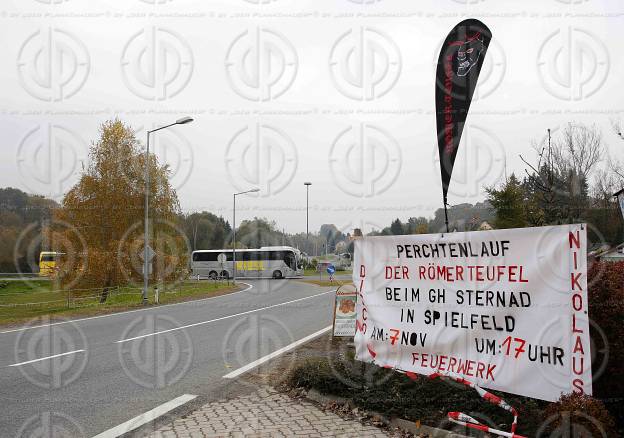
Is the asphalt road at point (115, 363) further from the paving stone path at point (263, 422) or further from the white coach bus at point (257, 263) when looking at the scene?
the white coach bus at point (257, 263)

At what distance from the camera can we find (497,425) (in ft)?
15.4

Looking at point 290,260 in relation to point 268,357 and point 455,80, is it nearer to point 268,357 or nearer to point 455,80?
point 268,357

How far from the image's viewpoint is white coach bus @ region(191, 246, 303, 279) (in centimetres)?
5825

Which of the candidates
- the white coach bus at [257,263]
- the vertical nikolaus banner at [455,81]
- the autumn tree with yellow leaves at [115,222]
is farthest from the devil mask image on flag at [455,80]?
the white coach bus at [257,263]

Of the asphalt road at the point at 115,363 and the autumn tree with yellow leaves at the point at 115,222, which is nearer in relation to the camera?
the asphalt road at the point at 115,363

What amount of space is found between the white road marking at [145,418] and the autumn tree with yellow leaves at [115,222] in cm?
2583

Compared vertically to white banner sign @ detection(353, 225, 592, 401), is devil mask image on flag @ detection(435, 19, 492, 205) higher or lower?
higher

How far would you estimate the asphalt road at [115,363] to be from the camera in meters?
5.96

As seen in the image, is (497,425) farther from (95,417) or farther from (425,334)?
(95,417)

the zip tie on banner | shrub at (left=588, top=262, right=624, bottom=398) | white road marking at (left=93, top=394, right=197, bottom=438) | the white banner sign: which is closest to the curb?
the zip tie on banner

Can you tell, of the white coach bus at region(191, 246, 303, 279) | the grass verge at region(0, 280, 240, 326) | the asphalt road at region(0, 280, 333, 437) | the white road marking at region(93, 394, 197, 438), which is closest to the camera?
the white road marking at region(93, 394, 197, 438)

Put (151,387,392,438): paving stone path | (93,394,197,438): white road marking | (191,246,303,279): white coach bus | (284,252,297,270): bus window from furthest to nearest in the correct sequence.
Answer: (191,246,303,279): white coach bus < (284,252,297,270): bus window < (93,394,197,438): white road marking < (151,387,392,438): paving stone path

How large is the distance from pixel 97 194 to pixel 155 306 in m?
12.2

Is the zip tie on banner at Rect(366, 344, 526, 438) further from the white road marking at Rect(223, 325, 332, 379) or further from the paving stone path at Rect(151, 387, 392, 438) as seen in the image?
the white road marking at Rect(223, 325, 332, 379)
